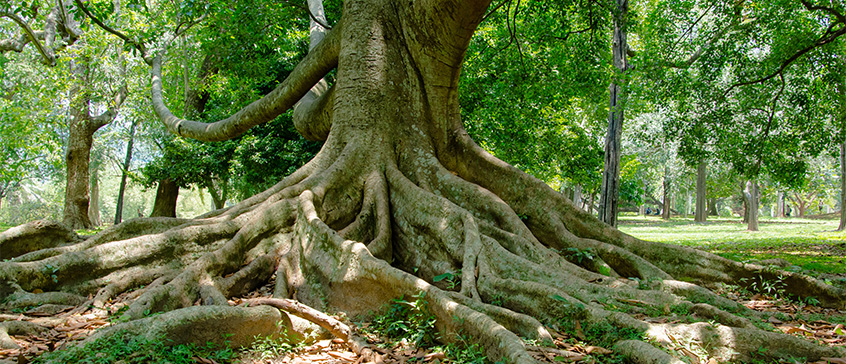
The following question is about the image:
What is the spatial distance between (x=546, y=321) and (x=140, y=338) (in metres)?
2.94

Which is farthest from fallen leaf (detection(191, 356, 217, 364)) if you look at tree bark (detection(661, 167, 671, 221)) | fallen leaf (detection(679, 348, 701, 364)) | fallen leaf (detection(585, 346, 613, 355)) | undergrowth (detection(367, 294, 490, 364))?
tree bark (detection(661, 167, 671, 221))

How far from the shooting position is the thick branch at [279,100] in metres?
7.55

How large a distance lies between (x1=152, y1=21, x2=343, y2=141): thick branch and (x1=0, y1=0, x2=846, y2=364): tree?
4 centimetres

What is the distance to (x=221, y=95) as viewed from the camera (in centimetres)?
1825

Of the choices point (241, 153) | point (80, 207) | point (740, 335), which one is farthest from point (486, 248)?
point (80, 207)

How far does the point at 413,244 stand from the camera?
18.3 feet

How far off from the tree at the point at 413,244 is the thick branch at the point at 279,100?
4 cm

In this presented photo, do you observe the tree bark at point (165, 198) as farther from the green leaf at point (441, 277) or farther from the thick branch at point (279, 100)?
the green leaf at point (441, 277)

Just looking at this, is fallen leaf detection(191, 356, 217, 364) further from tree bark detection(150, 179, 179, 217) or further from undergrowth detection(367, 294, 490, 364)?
tree bark detection(150, 179, 179, 217)

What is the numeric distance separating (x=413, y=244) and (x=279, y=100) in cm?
426

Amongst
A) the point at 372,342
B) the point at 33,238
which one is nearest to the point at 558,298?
the point at 372,342

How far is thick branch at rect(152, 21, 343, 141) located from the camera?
24.8ft

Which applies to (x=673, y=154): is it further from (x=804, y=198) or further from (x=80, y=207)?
(x=80, y=207)

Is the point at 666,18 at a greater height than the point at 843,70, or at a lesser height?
greater
